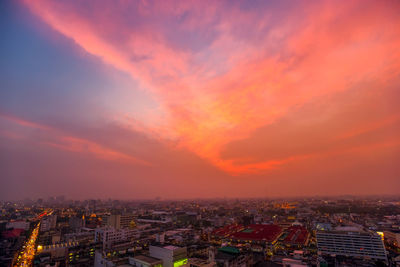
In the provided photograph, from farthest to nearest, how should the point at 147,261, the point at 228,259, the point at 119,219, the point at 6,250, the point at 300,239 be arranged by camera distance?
the point at 119,219, the point at 300,239, the point at 6,250, the point at 228,259, the point at 147,261

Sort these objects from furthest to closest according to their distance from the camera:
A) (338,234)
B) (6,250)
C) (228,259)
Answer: (338,234) < (6,250) < (228,259)

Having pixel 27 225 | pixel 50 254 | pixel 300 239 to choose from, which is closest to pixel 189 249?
pixel 50 254

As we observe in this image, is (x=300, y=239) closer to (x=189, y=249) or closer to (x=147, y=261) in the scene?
(x=189, y=249)

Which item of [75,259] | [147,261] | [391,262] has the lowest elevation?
[391,262]

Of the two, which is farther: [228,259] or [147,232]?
[147,232]

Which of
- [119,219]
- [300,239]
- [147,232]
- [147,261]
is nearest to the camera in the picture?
[147,261]

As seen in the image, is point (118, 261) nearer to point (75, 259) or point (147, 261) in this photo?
point (147, 261)

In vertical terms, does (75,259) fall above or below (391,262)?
above

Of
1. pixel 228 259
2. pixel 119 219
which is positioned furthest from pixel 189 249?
pixel 119 219

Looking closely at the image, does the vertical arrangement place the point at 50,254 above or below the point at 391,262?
above
